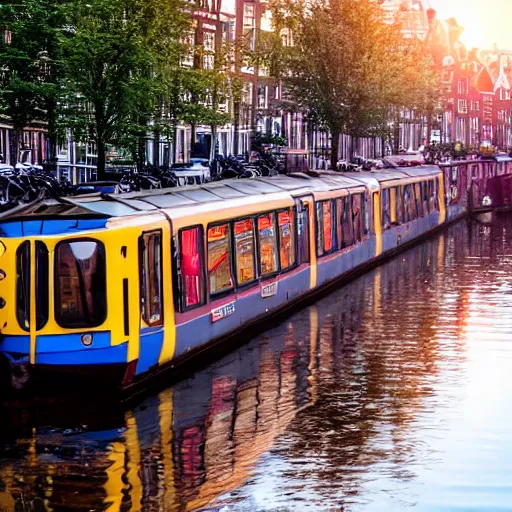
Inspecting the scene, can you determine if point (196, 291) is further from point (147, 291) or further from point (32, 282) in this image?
point (32, 282)

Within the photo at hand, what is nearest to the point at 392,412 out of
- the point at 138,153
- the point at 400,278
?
the point at 400,278

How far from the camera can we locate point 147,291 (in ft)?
57.8

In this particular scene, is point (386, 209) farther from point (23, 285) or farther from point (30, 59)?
point (23, 285)

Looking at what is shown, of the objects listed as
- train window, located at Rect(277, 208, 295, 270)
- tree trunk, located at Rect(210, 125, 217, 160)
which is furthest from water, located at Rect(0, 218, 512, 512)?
tree trunk, located at Rect(210, 125, 217, 160)

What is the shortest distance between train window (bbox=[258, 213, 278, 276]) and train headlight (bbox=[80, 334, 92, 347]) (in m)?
7.69

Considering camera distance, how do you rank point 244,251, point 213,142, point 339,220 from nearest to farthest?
point 244,251
point 339,220
point 213,142

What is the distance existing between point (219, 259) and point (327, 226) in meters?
10.1

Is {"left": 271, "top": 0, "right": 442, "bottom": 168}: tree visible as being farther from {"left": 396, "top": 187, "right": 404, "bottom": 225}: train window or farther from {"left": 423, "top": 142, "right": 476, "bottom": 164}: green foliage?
{"left": 423, "top": 142, "right": 476, "bottom": 164}: green foliage

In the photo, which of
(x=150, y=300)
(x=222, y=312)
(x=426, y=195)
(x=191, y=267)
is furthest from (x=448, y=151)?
(x=150, y=300)

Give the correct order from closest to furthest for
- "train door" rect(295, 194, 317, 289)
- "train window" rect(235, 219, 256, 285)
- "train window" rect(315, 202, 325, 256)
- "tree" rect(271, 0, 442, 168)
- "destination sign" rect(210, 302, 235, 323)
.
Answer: "destination sign" rect(210, 302, 235, 323) → "train window" rect(235, 219, 256, 285) → "train door" rect(295, 194, 317, 289) → "train window" rect(315, 202, 325, 256) → "tree" rect(271, 0, 442, 168)

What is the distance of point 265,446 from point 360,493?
7.24 feet

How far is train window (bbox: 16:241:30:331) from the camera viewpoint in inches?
657

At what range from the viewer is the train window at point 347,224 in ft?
110

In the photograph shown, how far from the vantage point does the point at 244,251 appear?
2308cm
